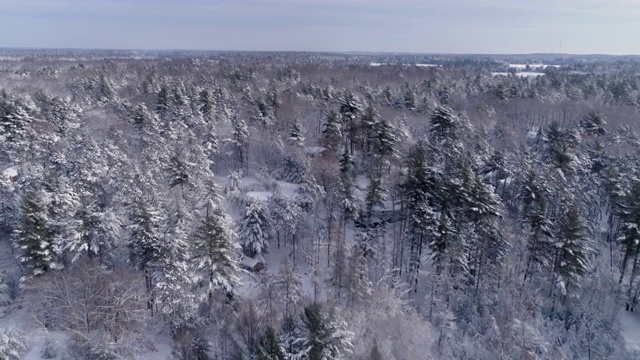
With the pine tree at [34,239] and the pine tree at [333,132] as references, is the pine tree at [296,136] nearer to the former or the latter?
the pine tree at [333,132]

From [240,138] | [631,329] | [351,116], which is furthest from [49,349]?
[631,329]

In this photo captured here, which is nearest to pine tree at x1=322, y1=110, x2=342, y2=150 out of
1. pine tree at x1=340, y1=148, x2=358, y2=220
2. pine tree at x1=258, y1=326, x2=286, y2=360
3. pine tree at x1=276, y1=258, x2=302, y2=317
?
pine tree at x1=340, y1=148, x2=358, y2=220

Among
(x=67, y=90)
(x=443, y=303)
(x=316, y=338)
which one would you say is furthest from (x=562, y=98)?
(x=67, y=90)

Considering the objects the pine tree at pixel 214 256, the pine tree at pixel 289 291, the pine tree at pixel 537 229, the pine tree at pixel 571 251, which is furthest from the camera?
the pine tree at pixel 537 229

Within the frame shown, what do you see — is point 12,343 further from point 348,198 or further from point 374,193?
point 374,193

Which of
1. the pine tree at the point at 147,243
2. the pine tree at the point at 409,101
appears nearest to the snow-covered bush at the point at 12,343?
the pine tree at the point at 147,243

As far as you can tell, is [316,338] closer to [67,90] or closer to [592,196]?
[592,196]
